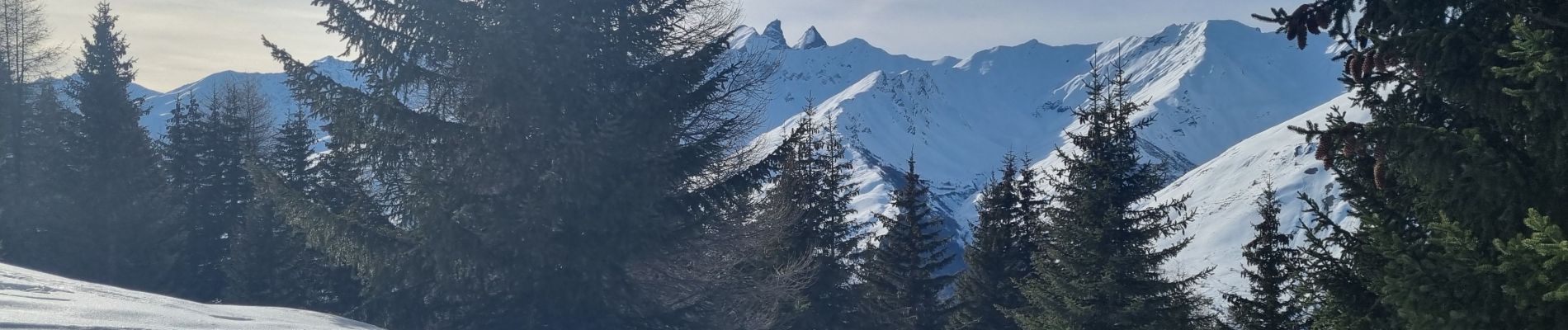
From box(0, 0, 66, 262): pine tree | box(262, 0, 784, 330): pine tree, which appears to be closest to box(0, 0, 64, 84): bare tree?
box(0, 0, 66, 262): pine tree

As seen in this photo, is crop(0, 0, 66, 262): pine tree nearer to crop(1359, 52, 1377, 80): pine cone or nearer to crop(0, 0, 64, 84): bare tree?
crop(0, 0, 64, 84): bare tree

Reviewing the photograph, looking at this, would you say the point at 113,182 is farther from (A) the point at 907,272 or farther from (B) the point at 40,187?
(A) the point at 907,272

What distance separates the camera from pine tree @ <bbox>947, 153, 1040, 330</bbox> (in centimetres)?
2098

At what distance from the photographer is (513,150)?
37.0 feet

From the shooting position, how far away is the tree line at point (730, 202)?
589 centimetres

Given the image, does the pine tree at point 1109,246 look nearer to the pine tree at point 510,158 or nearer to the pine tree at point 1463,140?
the pine tree at point 510,158

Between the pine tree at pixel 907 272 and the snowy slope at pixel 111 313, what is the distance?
1645 centimetres

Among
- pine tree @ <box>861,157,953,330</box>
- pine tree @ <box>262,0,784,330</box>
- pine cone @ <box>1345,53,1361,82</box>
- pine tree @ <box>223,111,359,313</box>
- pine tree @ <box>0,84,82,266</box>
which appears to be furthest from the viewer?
pine tree @ <box>0,84,82,266</box>

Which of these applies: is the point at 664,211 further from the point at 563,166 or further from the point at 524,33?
the point at 524,33

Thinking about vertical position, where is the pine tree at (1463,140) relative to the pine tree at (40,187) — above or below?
below

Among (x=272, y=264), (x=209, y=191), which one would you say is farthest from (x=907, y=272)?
(x=209, y=191)

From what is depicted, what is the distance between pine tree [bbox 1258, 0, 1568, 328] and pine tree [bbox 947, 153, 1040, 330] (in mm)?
14075

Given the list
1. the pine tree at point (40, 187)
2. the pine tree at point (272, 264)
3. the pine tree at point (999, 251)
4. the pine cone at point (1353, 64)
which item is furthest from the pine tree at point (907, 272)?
the pine tree at point (40, 187)

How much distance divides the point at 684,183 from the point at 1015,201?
10.9 metres
